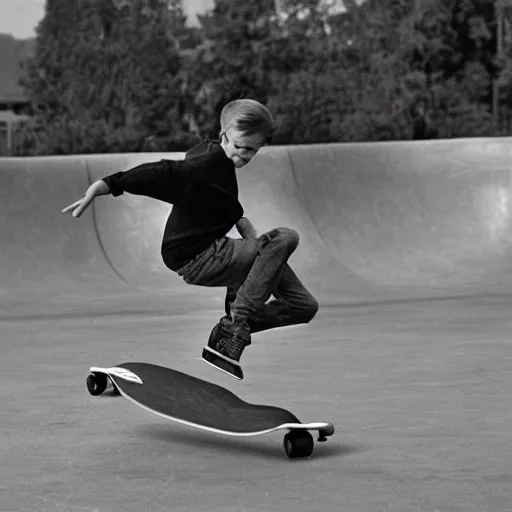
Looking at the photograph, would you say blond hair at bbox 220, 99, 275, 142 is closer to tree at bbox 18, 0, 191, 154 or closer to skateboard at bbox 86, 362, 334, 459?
skateboard at bbox 86, 362, 334, 459

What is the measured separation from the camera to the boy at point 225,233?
17.5 feet

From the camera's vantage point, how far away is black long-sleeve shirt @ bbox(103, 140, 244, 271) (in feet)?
17.6

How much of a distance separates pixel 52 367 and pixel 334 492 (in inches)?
160

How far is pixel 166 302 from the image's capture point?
43.3 ft

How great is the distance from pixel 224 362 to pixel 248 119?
108 centimetres

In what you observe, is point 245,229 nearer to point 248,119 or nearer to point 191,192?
point 191,192

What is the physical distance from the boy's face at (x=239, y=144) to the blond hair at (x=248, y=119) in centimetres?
2

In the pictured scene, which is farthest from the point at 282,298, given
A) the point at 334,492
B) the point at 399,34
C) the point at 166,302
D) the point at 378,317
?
the point at 399,34

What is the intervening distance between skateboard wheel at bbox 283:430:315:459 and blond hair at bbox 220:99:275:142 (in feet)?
4.86

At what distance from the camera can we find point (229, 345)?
569 cm

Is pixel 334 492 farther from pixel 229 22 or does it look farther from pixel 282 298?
pixel 229 22

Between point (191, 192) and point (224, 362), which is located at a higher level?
point (191, 192)

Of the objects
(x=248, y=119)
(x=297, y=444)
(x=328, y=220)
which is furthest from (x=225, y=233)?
(x=328, y=220)

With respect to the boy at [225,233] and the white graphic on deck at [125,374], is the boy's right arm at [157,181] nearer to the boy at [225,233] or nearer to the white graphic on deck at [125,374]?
the boy at [225,233]
